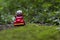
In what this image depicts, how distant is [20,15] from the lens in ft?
11.2

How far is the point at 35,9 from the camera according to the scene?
17.4 feet

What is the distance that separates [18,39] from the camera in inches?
97.5

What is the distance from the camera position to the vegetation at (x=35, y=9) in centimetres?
445

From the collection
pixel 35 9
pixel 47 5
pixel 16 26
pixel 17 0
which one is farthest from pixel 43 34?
pixel 17 0

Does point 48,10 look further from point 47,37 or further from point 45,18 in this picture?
point 47,37

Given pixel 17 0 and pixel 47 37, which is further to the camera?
pixel 17 0

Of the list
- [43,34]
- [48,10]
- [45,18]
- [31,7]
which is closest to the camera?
[43,34]

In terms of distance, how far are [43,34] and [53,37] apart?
217mm

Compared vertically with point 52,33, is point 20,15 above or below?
above

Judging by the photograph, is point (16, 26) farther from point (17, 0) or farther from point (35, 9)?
point (17, 0)

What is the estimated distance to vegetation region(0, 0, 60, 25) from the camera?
14.6 ft

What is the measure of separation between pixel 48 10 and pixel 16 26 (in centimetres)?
187

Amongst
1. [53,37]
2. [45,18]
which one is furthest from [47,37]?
[45,18]

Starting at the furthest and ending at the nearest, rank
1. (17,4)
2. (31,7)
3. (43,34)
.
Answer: (17,4) < (31,7) < (43,34)
